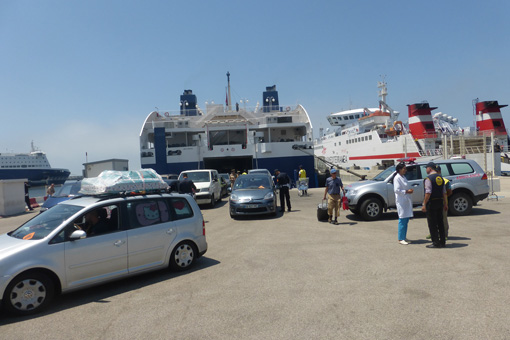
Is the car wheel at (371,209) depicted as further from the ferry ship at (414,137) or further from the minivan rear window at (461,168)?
the ferry ship at (414,137)

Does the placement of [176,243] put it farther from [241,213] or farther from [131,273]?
[241,213]

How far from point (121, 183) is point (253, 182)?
22.9ft

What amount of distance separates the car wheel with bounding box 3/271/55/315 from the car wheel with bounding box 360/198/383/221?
7711 mm

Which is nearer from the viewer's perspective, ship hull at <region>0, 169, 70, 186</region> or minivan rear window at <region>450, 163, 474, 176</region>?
minivan rear window at <region>450, 163, 474, 176</region>

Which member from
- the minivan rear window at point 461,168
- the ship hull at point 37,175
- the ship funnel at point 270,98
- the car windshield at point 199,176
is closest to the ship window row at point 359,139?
the ship funnel at point 270,98

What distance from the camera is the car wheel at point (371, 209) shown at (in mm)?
9344

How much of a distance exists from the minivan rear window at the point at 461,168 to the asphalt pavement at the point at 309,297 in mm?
2888

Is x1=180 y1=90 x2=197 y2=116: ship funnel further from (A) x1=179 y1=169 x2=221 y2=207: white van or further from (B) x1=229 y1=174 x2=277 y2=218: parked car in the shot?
(B) x1=229 y1=174 x2=277 y2=218: parked car

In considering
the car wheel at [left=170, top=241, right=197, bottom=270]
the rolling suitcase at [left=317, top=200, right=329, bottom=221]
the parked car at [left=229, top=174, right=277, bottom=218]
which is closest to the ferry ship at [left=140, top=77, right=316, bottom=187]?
the parked car at [left=229, top=174, right=277, bottom=218]

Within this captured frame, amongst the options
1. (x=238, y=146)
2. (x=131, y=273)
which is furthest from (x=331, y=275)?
(x=238, y=146)

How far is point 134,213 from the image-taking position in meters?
5.11

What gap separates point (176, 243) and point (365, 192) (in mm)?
5941

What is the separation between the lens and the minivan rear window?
9.57 meters

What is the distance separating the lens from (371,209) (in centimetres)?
939
